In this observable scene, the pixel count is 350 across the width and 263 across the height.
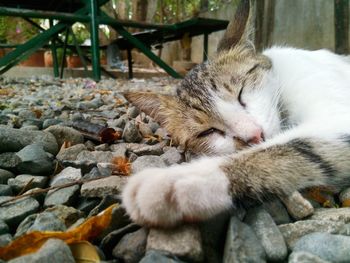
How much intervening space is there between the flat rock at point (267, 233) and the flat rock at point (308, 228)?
0.04m

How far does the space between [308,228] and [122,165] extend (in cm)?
83

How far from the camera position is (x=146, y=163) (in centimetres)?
150

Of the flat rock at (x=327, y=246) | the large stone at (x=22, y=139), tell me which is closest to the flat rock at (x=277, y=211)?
the flat rock at (x=327, y=246)

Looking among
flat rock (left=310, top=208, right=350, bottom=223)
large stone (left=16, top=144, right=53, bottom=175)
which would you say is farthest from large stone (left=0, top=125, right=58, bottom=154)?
flat rock (left=310, top=208, right=350, bottom=223)

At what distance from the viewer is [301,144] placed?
1150 millimetres

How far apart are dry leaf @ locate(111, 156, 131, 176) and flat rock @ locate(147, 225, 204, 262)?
612 mm

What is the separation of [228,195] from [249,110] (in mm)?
809

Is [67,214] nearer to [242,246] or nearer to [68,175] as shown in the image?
[68,175]

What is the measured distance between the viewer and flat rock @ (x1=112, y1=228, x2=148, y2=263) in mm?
814

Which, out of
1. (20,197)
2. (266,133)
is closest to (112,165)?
(20,197)

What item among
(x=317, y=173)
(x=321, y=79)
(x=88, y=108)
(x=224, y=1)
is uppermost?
(x=224, y=1)

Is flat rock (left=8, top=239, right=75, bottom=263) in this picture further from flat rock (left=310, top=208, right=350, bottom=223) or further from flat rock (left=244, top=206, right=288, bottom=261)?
flat rock (left=310, top=208, right=350, bottom=223)

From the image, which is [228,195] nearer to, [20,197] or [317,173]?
[317,173]

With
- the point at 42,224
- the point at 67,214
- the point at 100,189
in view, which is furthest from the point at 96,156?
the point at 42,224
